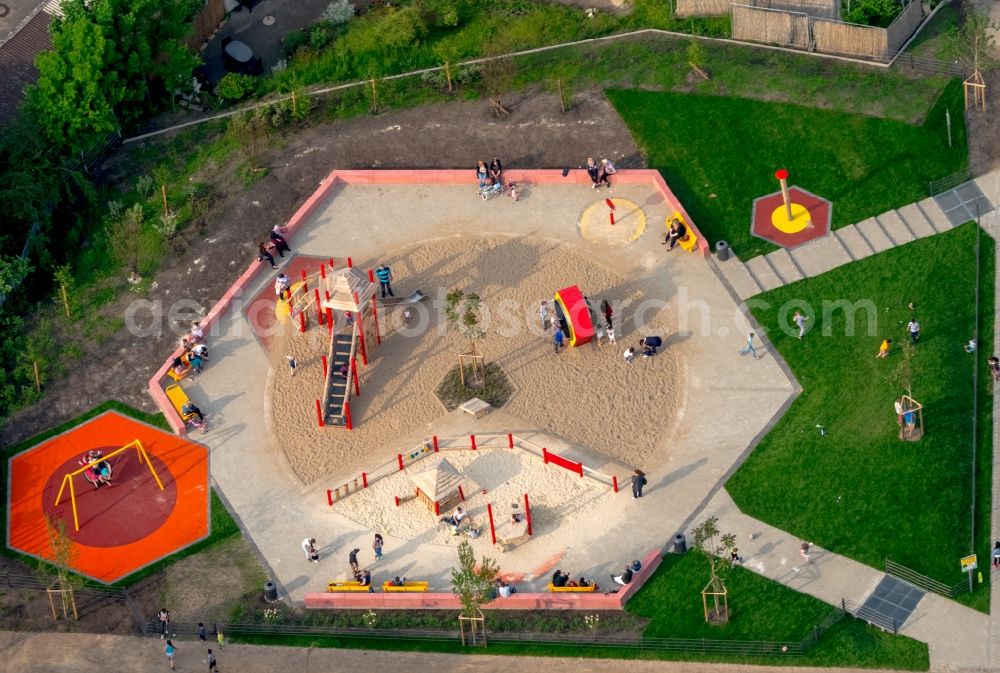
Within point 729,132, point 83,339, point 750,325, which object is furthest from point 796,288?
point 83,339

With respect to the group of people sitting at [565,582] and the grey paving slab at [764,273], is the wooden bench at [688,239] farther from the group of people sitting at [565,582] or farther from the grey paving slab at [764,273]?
the group of people sitting at [565,582]

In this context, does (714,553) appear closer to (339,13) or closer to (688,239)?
(688,239)

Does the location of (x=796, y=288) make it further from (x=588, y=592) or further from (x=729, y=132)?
(x=588, y=592)

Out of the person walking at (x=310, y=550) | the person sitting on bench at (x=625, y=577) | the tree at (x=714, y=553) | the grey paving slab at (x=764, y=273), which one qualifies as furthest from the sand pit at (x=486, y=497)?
the grey paving slab at (x=764, y=273)

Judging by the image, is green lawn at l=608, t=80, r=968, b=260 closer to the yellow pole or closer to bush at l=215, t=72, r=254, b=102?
bush at l=215, t=72, r=254, b=102

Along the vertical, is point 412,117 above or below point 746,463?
above

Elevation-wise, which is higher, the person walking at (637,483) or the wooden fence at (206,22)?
the wooden fence at (206,22)

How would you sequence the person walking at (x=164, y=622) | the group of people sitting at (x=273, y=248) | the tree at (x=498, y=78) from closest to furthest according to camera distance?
1. the person walking at (x=164, y=622)
2. the group of people sitting at (x=273, y=248)
3. the tree at (x=498, y=78)

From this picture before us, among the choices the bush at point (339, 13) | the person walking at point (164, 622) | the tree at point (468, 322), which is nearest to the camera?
the person walking at point (164, 622)
